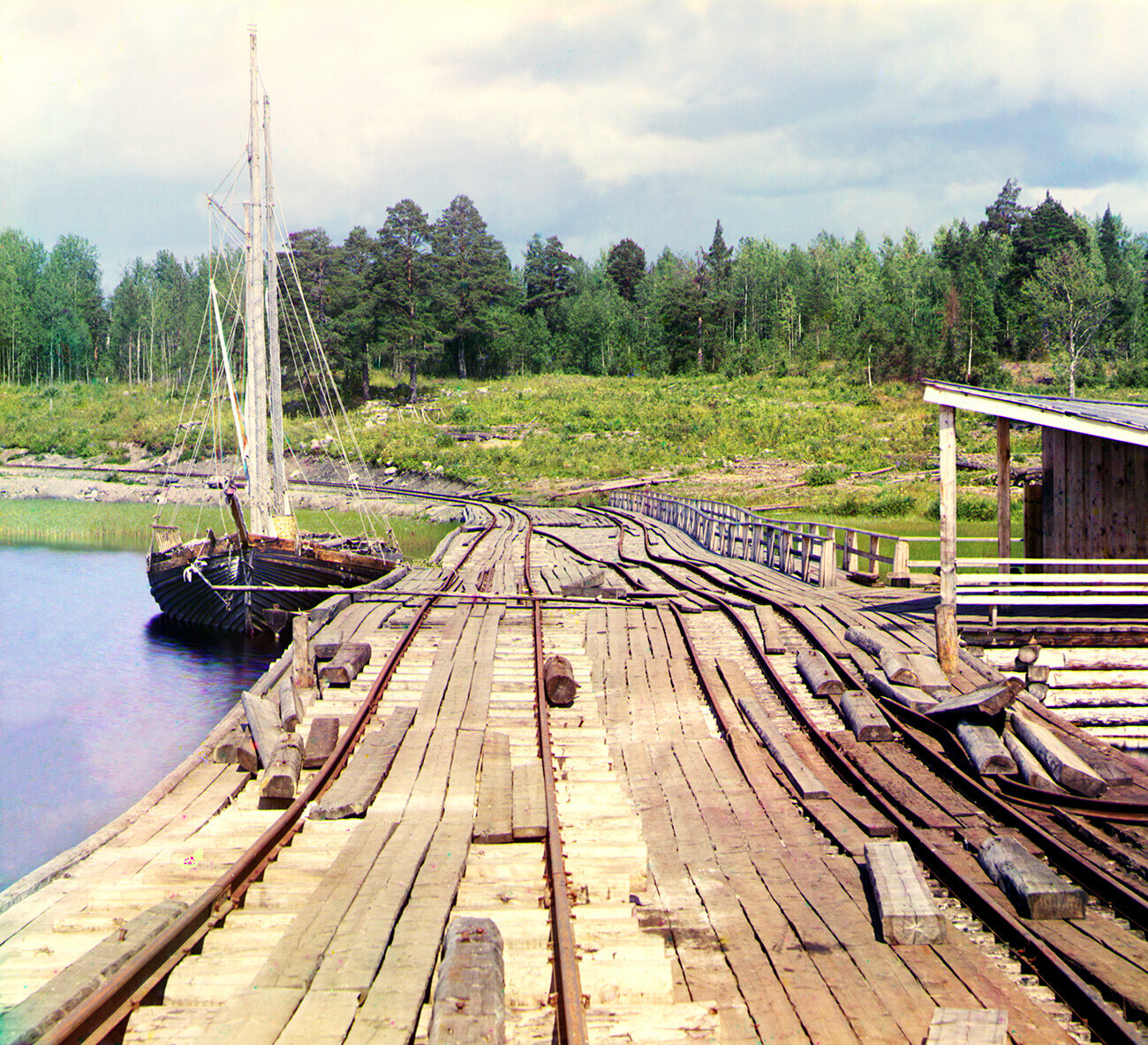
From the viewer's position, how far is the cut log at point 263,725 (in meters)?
8.97

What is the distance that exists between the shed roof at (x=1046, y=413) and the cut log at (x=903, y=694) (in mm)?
3263

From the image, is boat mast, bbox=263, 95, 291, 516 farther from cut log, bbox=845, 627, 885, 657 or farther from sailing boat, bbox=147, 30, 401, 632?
cut log, bbox=845, 627, 885, 657

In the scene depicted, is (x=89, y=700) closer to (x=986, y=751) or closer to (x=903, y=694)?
(x=903, y=694)

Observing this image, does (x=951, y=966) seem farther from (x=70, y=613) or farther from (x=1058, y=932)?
(x=70, y=613)

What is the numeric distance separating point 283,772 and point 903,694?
6485 millimetres

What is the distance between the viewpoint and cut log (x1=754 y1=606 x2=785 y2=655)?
1327 cm

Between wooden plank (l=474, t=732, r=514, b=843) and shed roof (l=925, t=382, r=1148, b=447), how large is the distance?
6.41 m

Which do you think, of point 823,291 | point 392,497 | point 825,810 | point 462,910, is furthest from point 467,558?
point 823,291

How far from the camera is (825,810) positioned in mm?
8148

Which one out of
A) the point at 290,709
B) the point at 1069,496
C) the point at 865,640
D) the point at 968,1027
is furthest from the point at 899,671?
the point at 968,1027

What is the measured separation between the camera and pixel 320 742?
9.12 meters

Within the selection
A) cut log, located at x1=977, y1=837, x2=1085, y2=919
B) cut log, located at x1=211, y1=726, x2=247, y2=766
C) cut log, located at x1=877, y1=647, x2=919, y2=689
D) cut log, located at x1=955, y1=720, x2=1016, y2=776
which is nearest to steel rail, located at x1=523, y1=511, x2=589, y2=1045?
cut log, located at x1=211, y1=726, x2=247, y2=766

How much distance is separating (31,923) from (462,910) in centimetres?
248

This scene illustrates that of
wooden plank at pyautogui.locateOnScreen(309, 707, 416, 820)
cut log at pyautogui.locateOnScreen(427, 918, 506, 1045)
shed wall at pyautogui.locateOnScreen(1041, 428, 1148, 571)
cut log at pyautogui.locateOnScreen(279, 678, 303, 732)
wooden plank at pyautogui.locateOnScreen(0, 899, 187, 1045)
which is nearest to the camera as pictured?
cut log at pyautogui.locateOnScreen(427, 918, 506, 1045)
